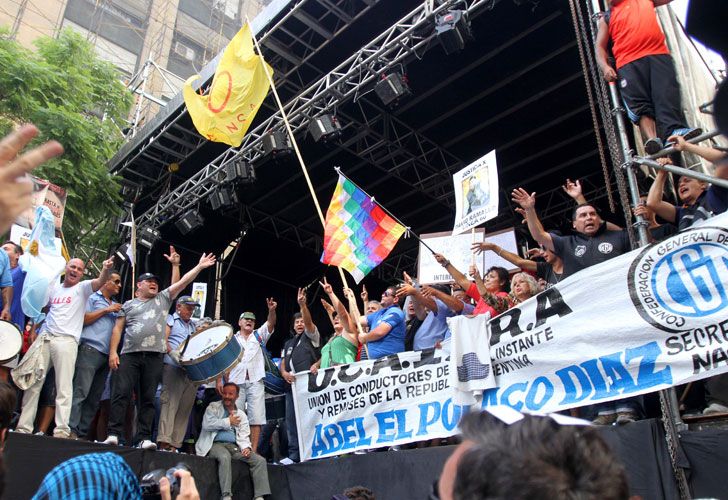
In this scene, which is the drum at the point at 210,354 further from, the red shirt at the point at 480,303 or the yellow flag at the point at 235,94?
the yellow flag at the point at 235,94

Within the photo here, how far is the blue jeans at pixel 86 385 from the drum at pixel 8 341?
0.68m

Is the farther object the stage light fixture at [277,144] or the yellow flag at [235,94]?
the stage light fixture at [277,144]

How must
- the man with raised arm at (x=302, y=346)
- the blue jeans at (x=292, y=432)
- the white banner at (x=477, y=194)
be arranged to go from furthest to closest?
the man with raised arm at (x=302, y=346)
the blue jeans at (x=292, y=432)
the white banner at (x=477, y=194)

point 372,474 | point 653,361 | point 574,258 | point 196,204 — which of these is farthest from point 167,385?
point 196,204

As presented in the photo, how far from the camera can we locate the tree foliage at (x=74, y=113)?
36.4ft

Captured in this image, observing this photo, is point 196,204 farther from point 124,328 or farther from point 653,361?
point 653,361

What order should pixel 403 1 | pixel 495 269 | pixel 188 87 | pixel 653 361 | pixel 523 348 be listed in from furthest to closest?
pixel 188 87, pixel 403 1, pixel 495 269, pixel 523 348, pixel 653 361

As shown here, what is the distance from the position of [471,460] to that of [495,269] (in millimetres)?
5389

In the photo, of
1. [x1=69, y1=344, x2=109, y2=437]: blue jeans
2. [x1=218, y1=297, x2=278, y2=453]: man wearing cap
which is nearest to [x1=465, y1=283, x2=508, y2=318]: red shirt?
[x1=218, y1=297, x2=278, y2=453]: man wearing cap

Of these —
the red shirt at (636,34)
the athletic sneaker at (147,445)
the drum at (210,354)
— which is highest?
the red shirt at (636,34)

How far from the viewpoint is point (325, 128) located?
31.0 ft

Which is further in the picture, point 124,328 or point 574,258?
point 124,328

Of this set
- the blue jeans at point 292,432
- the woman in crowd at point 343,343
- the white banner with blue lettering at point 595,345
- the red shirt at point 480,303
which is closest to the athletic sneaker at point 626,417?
the white banner with blue lettering at point 595,345

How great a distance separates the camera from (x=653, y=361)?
160 inches
